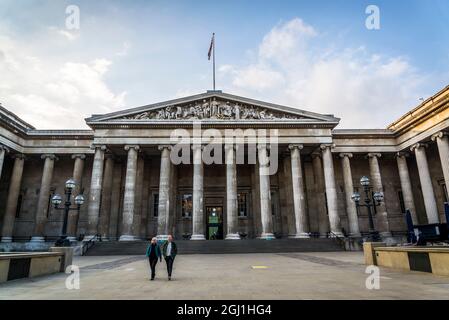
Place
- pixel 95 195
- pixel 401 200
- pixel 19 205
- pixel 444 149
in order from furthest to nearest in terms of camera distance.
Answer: pixel 401 200
pixel 19 205
pixel 95 195
pixel 444 149

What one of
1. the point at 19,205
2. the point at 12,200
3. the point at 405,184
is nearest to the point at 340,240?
the point at 405,184

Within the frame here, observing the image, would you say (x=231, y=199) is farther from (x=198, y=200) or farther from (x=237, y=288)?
(x=237, y=288)

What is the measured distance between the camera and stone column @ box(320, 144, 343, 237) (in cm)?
2691

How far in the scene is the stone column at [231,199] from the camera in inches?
1033

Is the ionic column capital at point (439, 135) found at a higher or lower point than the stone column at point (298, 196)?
higher

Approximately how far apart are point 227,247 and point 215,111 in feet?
42.5

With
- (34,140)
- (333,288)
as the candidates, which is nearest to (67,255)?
(333,288)

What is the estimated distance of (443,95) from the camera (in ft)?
84.9

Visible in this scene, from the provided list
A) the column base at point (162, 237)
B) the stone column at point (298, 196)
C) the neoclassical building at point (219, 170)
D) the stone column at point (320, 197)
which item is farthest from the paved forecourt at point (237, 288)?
the stone column at point (320, 197)

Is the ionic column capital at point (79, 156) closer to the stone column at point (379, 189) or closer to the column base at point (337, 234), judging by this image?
the column base at point (337, 234)

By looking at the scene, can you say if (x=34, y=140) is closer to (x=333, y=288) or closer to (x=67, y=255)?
(x=67, y=255)

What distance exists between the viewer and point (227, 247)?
23641 millimetres

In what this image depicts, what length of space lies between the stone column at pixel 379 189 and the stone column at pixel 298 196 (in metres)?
8.59

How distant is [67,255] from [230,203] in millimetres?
15956
